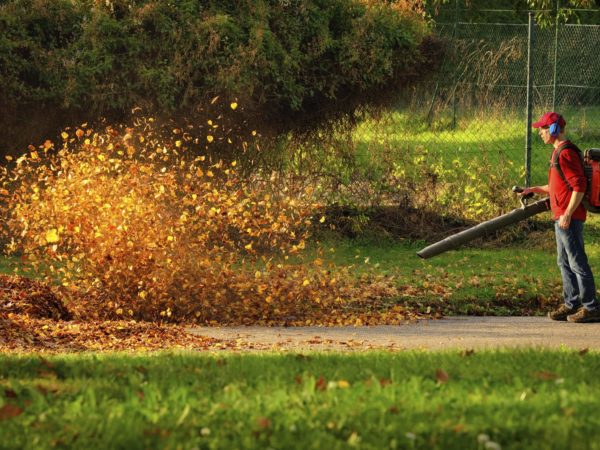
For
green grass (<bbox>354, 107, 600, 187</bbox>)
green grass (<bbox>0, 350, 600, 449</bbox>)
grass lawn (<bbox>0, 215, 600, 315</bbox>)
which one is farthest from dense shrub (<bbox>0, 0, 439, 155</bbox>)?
green grass (<bbox>0, 350, 600, 449</bbox>)

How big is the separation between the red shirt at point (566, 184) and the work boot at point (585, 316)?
77cm

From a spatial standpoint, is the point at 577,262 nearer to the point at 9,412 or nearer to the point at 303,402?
the point at 303,402

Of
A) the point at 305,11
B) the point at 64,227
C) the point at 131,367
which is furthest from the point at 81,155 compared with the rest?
the point at 131,367

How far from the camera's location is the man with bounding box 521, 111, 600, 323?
9.72m

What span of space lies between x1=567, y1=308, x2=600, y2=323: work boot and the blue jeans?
34mm

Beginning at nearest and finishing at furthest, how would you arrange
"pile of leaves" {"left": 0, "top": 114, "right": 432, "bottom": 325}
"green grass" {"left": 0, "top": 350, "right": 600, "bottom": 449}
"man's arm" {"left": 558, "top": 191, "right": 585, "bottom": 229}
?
"green grass" {"left": 0, "top": 350, "right": 600, "bottom": 449}, "man's arm" {"left": 558, "top": 191, "right": 585, "bottom": 229}, "pile of leaves" {"left": 0, "top": 114, "right": 432, "bottom": 325}

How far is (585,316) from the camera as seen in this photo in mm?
9922

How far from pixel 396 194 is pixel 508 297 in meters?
4.43

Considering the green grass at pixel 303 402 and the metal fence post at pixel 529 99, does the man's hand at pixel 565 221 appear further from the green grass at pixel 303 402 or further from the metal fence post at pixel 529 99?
the metal fence post at pixel 529 99

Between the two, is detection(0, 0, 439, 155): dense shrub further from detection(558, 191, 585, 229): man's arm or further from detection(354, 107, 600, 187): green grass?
detection(558, 191, 585, 229): man's arm

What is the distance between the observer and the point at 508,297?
429 inches

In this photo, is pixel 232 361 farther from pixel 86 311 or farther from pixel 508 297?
pixel 508 297

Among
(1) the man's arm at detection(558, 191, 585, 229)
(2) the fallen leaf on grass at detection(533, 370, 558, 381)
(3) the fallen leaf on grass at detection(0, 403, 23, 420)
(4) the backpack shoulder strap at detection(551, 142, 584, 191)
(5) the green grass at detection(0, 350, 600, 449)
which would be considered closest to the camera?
(5) the green grass at detection(0, 350, 600, 449)

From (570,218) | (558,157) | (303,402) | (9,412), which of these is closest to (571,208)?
(570,218)
